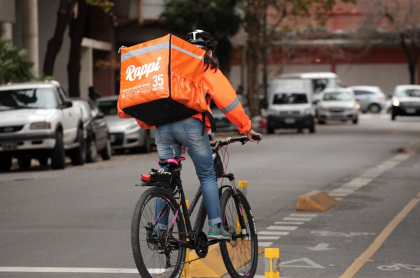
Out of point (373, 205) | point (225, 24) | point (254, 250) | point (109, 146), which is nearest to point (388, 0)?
point (225, 24)

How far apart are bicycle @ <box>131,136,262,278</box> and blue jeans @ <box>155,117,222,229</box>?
0.12 m

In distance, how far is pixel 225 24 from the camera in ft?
110

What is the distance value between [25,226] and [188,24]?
25.5m

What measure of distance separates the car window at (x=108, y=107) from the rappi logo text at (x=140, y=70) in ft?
57.1

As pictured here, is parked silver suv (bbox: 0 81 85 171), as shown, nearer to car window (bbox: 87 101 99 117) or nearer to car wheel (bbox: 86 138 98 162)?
car wheel (bbox: 86 138 98 162)

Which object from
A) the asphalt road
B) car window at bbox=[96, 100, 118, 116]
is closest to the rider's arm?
the asphalt road

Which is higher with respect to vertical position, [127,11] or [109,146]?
[127,11]

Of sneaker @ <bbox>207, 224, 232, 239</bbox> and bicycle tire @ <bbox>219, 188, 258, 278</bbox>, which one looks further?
bicycle tire @ <bbox>219, 188, 258, 278</bbox>

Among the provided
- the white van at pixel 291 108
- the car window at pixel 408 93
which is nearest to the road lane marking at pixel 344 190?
the white van at pixel 291 108

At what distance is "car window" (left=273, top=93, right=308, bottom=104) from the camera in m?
33.2

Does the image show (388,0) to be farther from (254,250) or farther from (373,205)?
(254,250)

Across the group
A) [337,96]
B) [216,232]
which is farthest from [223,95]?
[337,96]

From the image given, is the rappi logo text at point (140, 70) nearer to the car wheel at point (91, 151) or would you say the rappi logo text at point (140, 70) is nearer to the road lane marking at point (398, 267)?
the road lane marking at point (398, 267)

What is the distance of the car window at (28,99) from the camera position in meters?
17.2
